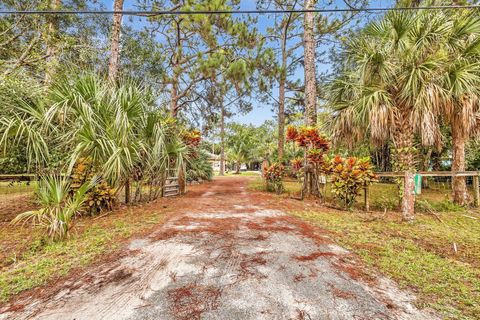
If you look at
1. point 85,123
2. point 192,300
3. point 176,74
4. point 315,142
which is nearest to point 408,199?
point 315,142

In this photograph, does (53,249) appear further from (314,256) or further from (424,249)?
(424,249)

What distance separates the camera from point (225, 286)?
1989 mm

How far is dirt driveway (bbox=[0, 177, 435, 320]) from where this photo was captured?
165 centimetres

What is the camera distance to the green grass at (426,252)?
1.88m

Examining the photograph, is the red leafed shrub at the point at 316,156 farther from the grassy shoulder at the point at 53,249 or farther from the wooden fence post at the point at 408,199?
the grassy shoulder at the point at 53,249

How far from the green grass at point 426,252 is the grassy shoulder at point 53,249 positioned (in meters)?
3.16

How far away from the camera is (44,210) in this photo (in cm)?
301

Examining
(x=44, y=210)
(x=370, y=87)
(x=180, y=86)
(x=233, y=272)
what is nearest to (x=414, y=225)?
(x=370, y=87)

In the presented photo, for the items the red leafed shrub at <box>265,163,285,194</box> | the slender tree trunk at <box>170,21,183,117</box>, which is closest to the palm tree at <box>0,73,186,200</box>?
the slender tree trunk at <box>170,21,183,117</box>

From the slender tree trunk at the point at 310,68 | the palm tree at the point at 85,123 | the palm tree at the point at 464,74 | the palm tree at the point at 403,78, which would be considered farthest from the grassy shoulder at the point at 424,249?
the palm tree at the point at 85,123

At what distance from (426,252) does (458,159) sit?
4.85 meters

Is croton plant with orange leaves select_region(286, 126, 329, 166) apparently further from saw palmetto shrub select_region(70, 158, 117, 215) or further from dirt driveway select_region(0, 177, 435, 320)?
saw palmetto shrub select_region(70, 158, 117, 215)

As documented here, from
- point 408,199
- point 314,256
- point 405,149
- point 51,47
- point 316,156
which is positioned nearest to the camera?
point 314,256

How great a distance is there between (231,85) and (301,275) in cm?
725
